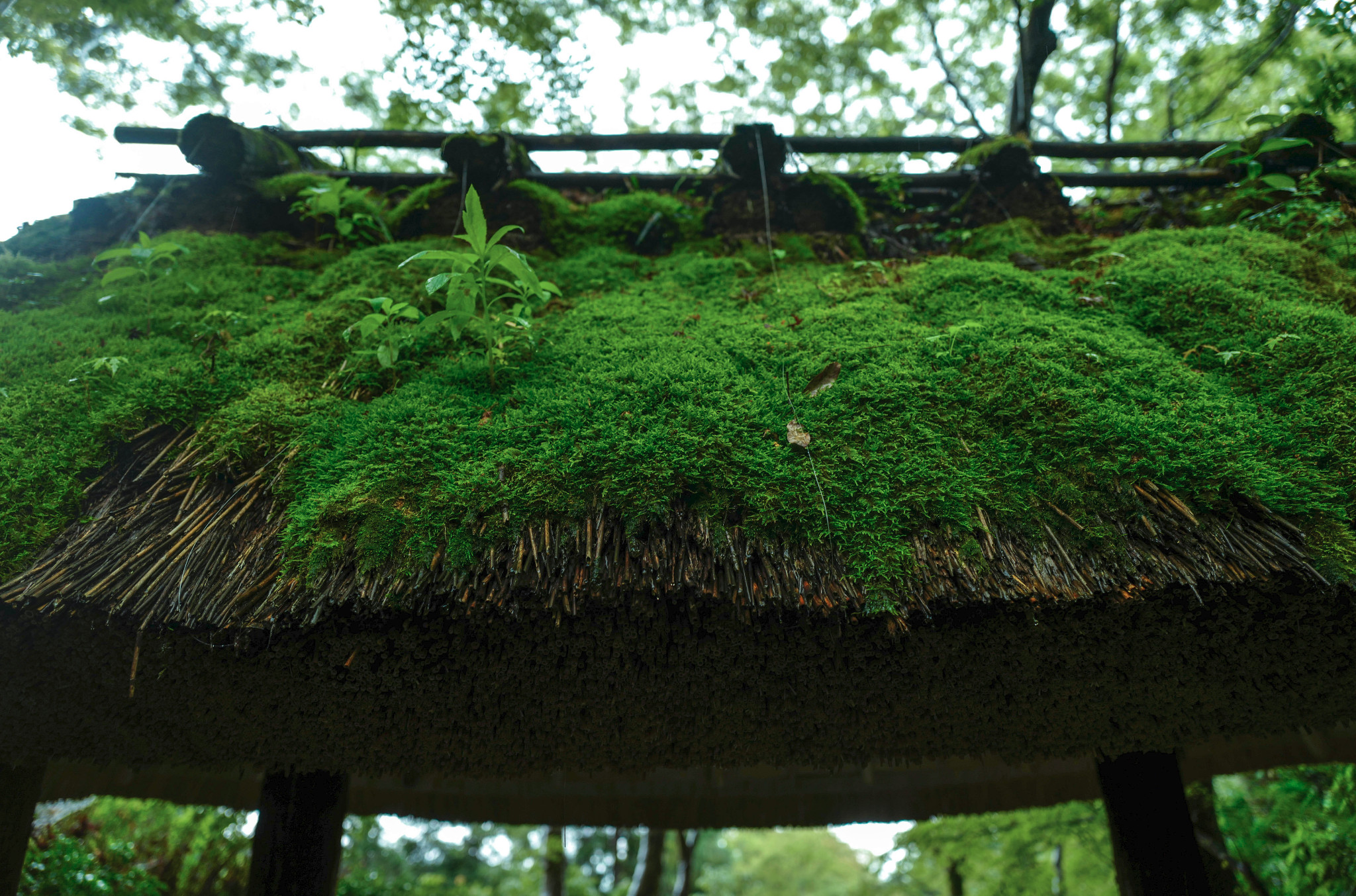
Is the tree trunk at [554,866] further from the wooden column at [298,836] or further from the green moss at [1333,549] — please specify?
the green moss at [1333,549]

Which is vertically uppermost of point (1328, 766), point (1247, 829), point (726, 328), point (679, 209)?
point (679, 209)

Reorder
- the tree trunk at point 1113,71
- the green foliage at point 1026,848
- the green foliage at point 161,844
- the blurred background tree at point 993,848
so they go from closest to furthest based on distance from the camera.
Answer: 1. the blurred background tree at point 993,848
2. the green foliage at point 161,844
3. the green foliage at point 1026,848
4. the tree trunk at point 1113,71

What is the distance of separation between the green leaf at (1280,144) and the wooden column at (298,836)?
6164 mm

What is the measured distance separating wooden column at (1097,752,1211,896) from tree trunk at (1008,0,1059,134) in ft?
15.4

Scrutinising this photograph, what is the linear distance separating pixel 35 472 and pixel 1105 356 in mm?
3771

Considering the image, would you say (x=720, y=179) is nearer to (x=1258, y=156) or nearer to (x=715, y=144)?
(x=715, y=144)

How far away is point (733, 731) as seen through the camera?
7.28 ft

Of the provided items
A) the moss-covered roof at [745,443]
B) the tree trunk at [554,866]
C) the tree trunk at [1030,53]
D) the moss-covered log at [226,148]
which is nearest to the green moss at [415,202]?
the moss-covered roof at [745,443]

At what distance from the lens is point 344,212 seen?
3258mm

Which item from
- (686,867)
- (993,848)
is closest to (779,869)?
(686,867)

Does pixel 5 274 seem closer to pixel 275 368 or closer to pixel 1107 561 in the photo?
pixel 275 368

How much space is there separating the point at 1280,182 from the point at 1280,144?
44cm

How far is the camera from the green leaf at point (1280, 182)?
2984 millimetres

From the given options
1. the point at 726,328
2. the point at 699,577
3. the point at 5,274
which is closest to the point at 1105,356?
the point at 726,328
